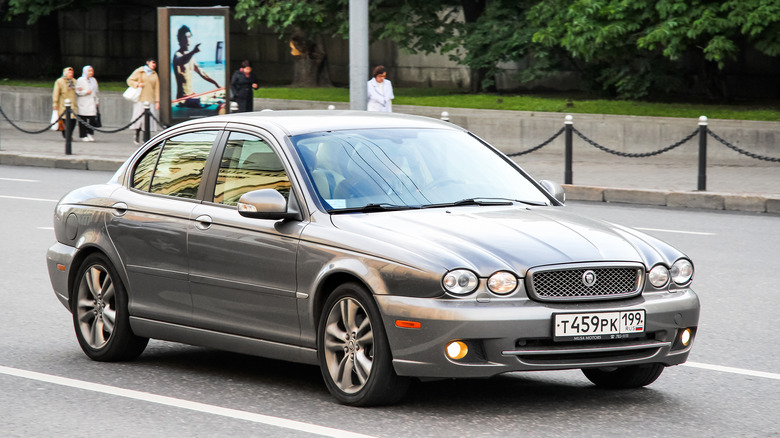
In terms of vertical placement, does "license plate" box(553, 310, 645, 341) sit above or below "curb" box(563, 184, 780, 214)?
above

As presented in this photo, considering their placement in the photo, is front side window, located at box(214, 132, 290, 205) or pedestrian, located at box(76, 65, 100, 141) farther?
pedestrian, located at box(76, 65, 100, 141)

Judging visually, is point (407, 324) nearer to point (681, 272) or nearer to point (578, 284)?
point (578, 284)

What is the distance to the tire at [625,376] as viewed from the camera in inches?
257

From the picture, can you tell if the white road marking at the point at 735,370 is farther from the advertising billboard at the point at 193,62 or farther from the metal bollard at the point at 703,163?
the advertising billboard at the point at 193,62

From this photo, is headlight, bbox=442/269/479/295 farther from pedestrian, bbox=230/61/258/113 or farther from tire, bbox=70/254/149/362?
pedestrian, bbox=230/61/258/113

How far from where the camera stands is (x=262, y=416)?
6.04 metres

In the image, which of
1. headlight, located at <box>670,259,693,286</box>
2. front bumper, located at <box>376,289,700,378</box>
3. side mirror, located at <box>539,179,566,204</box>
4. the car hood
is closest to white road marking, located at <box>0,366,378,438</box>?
front bumper, located at <box>376,289,700,378</box>

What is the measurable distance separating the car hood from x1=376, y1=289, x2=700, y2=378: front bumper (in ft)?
0.60

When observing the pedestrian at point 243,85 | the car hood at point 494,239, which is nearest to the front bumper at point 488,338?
the car hood at point 494,239

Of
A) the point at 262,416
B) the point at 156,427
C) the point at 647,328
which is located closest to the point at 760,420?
the point at 647,328

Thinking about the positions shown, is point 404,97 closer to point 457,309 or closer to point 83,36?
point 83,36

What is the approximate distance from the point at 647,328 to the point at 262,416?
5.90 feet

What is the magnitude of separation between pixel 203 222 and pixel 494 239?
1.71 meters

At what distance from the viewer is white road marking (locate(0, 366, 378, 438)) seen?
5711mm
